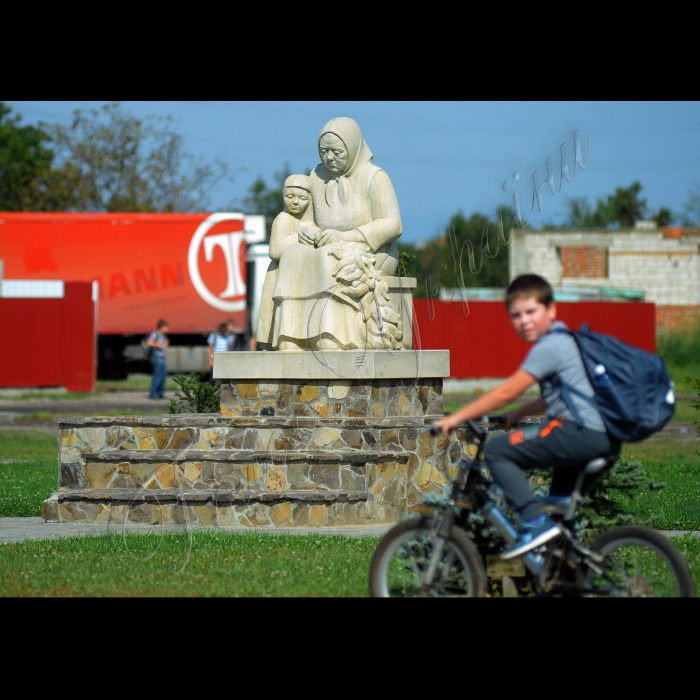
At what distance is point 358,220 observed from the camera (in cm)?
1162

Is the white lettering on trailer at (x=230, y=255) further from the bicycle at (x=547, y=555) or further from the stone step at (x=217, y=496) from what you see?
the bicycle at (x=547, y=555)

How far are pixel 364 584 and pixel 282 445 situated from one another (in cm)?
371

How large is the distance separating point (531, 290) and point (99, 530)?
5.51 meters

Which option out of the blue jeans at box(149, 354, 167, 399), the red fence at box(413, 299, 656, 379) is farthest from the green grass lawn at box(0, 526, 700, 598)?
the red fence at box(413, 299, 656, 379)

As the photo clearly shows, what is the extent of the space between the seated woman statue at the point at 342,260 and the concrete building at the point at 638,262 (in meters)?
35.7

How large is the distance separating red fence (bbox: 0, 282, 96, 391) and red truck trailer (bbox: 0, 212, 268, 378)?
80 centimetres

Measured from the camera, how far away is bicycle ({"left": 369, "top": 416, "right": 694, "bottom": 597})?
18.1 ft

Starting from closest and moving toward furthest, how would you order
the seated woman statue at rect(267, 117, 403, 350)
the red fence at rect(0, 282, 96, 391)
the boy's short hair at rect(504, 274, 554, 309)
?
the boy's short hair at rect(504, 274, 554, 309) → the seated woman statue at rect(267, 117, 403, 350) → the red fence at rect(0, 282, 96, 391)

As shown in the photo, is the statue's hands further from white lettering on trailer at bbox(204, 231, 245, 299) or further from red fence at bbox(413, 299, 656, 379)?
red fence at bbox(413, 299, 656, 379)

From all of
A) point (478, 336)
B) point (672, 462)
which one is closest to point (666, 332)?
point (478, 336)

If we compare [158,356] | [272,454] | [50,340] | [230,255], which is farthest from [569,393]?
[50,340]

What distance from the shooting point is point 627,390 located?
5371 millimetres
